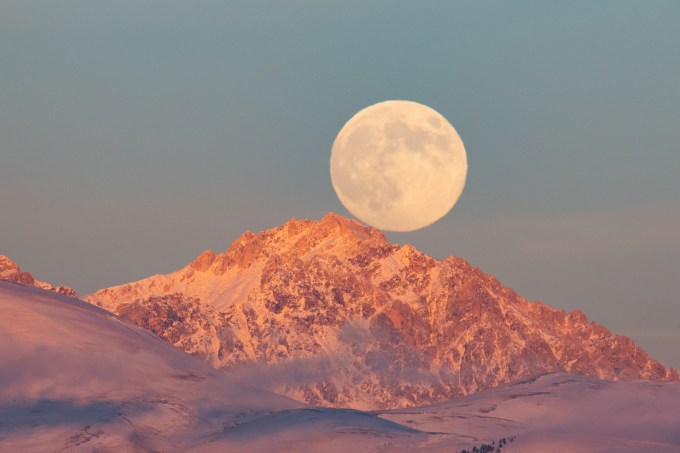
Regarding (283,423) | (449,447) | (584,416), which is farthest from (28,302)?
(584,416)

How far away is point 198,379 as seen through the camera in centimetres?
14438

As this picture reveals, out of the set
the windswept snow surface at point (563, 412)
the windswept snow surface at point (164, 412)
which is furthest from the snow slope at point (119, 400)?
the windswept snow surface at point (563, 412)

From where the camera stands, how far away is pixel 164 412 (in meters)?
132

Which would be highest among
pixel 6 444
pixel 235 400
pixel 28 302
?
pixel 28 302

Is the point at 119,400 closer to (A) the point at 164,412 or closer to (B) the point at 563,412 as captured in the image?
(A) the point at 164,412

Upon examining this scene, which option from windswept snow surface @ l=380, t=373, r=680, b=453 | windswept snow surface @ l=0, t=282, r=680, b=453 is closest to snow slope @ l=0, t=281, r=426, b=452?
windswept snow surface @ l=0, t=282, r=680, b=453

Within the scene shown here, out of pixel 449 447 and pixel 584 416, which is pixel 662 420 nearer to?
pixel 584 416

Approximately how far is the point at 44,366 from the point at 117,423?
1294 cm

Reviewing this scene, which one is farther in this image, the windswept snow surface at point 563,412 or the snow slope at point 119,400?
the windswept snow surface at point 563,412

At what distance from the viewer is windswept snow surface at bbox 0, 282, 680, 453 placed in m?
122

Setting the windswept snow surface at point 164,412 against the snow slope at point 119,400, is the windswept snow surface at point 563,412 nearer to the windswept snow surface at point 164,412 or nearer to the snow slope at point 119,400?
the windswept snow surface at point 164,412

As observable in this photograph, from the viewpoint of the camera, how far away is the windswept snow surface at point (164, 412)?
122 metres

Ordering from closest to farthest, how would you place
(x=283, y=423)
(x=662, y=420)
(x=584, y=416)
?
(x=283, y=423), (x=662, y=420), (x=584, y=416)

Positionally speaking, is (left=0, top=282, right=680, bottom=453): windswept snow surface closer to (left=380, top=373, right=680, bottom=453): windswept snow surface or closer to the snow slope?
the snow slope
